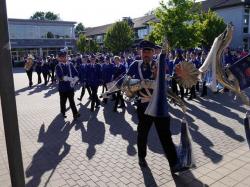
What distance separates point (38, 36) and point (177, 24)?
33.9m

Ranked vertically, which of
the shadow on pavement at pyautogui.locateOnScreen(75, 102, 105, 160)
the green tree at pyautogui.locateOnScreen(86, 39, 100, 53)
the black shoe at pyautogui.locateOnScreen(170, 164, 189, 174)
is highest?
the green tree at pyautogui.locateOnScreen(86, 39, 100, 53)

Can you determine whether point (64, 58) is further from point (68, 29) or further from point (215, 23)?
point (68, 29)

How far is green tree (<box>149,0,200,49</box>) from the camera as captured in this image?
23734mm

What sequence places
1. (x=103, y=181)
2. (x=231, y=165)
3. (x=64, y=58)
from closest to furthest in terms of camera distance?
(x=103, y=181) < (x=231, y=165) < (x=64, y=58)

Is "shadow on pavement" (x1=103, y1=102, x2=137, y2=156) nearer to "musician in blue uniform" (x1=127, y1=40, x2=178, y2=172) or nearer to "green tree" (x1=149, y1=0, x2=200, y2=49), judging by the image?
"musician in blue uniform" (x1=127, y1=40, x2=178, y2=172)

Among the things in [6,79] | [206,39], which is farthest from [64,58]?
[206,39]

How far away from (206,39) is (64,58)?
1086 inches

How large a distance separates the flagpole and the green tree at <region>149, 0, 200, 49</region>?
22.0 m

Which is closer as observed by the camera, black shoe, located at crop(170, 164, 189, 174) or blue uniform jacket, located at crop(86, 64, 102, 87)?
black shoe, located at crop(170, 164, 189, 174)

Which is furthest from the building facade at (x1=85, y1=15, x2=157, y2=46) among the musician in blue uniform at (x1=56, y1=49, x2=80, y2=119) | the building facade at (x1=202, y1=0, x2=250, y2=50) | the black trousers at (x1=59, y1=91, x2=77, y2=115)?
the black trousers at (x1=59, y1=91, x2=77, y2=115)

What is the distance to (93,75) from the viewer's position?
11.3 meters

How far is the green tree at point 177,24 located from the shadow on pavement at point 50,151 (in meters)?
17.1

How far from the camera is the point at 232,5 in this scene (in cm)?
4228

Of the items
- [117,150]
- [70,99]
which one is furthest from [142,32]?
[117,150]
